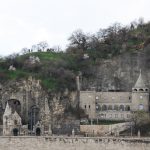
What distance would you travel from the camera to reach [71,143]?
86688 mm

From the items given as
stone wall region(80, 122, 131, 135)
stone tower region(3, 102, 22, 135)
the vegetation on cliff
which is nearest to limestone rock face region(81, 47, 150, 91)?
the vegetation on cliff

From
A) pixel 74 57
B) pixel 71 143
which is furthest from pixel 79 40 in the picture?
pixel 71 143

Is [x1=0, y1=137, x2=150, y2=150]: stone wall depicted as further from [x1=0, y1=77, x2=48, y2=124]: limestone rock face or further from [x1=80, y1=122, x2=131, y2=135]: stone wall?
[x1=0, y1=77, x2=48, y2=124]: limestone rock face

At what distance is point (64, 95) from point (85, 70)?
6.96 m

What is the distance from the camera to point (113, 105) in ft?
323

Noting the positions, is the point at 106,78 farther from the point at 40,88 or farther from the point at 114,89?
the point at 40,88

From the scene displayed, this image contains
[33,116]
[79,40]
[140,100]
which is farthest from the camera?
[79,40]

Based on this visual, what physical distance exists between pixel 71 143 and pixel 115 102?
1403cm

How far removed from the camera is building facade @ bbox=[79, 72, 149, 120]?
316ft

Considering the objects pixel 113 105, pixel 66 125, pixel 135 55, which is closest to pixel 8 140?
pixel 66 125

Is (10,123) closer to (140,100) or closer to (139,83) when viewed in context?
(140,100)

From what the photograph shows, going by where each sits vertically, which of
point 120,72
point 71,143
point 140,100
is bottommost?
point 71,143

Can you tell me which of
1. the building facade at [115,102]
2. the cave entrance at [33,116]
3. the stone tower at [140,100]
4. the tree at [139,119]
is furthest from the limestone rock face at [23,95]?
the tree at [139,119]

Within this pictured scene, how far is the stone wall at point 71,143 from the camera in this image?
8500 cm
